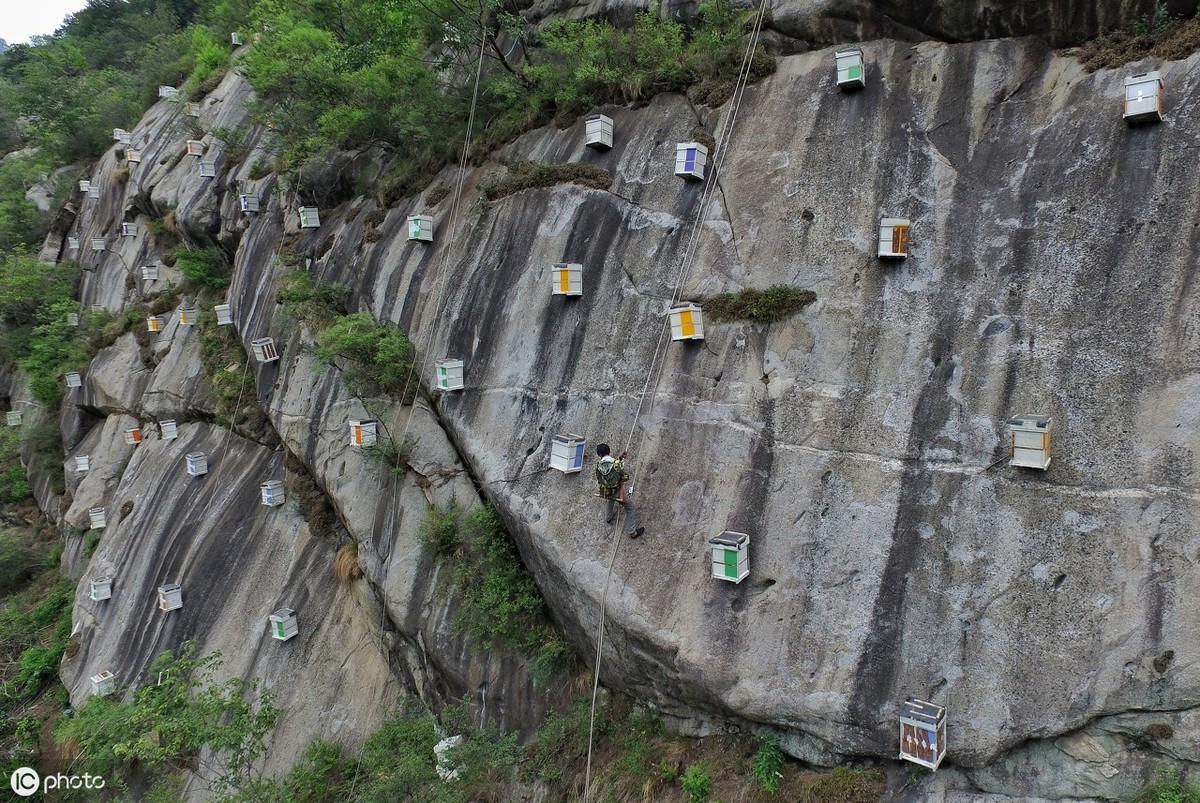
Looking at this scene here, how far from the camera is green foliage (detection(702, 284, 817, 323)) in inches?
264

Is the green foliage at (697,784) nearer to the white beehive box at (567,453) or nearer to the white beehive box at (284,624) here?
the white beehive box at (567,453)

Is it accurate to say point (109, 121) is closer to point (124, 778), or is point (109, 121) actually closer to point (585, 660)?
Result: point (124, 778)

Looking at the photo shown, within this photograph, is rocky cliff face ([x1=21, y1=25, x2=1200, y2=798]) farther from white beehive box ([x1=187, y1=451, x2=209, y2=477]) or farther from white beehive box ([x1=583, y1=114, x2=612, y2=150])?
white beehive box ([x1=187, y1=451, x2=209, y2=477])

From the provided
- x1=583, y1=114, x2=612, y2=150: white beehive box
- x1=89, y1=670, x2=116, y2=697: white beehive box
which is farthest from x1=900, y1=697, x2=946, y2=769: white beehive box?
x1=89, y1=670, x2=116, y2=697: white beehive box

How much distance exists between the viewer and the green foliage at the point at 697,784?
5742mm

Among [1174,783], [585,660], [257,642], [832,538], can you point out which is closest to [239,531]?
[257,642]

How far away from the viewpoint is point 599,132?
27.4ft

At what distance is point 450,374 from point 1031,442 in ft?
21.4

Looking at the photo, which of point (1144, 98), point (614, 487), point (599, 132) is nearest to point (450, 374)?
point (614, 487)

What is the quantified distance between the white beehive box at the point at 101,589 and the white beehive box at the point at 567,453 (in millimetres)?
9932

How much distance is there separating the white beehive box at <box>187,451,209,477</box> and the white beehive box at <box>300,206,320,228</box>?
4.86 metres

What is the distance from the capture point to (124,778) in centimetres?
973

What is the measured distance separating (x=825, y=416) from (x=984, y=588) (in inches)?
79.9

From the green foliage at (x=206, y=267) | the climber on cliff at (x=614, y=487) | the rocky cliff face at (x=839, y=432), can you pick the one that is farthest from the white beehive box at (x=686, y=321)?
the green foliage at (x=206, y=267)
